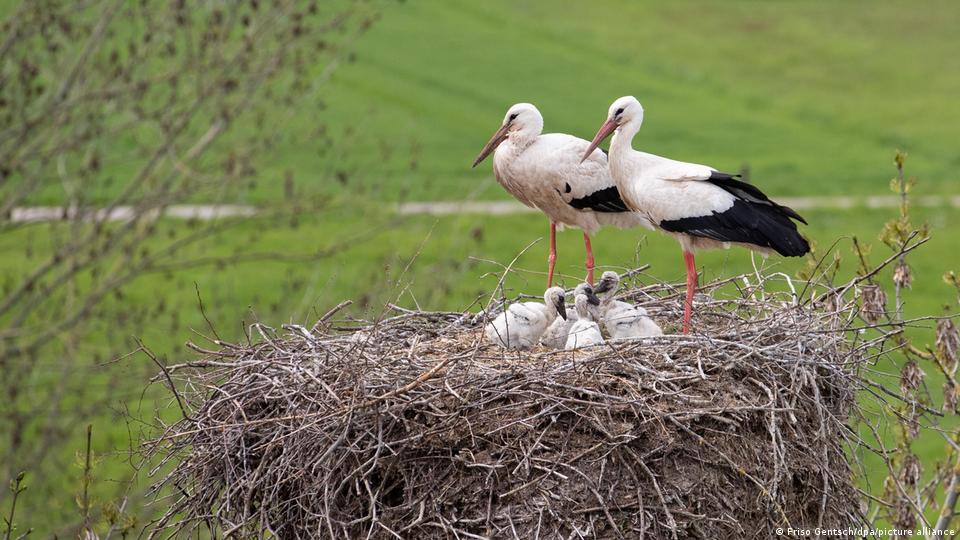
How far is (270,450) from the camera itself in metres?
5.99

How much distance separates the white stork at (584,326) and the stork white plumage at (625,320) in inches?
2.6

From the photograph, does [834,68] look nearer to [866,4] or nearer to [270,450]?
[866,4]

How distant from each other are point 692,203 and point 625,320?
2.24 ft

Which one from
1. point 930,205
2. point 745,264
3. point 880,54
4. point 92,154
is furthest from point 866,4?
point 92,154

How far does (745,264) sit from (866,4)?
1008 inches

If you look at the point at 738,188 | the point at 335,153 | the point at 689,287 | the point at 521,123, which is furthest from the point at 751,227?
the point at 335,153

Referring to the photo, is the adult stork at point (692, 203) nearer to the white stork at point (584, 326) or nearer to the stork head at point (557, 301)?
the white stork at point (584, 326)

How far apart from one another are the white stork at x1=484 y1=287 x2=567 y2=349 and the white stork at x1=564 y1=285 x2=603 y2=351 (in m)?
0.10

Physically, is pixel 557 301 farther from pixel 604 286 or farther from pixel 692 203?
pixel 692 203

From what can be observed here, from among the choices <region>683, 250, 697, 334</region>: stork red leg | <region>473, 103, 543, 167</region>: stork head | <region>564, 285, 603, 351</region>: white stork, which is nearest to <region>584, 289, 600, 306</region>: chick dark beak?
<region>564, 285, 603, 351</region>: white stork

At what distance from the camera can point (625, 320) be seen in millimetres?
7023

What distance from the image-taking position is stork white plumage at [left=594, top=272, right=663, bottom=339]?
273 inches

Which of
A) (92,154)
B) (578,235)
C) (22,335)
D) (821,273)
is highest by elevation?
(821,273)

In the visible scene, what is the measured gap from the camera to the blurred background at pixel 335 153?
10711 millimetres
